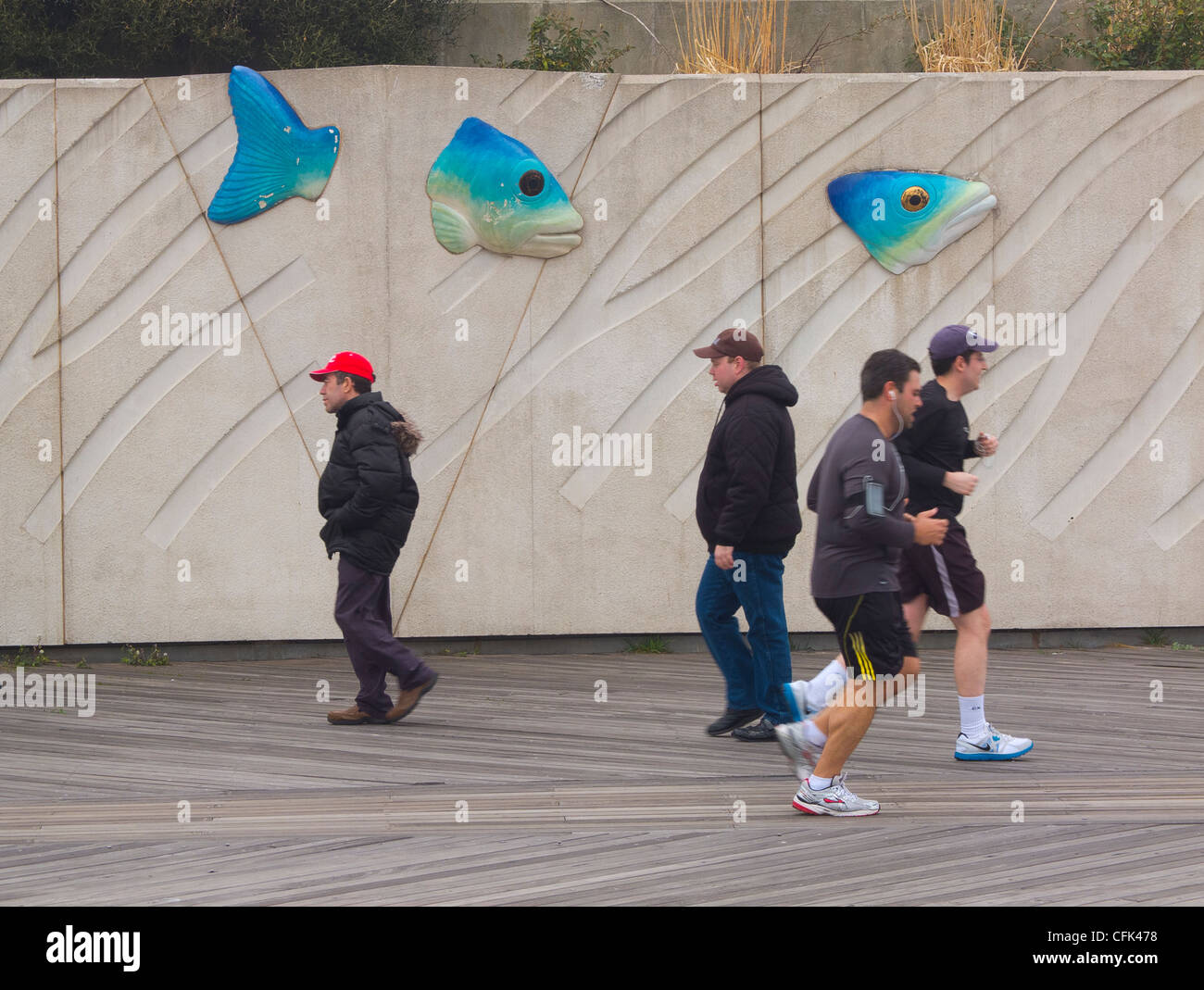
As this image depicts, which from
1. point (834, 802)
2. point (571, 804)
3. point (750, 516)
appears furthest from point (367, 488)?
point (834, 802)

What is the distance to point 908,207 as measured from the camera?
397 inches

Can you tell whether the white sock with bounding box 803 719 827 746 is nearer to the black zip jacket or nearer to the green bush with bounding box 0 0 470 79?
the black zip jacket

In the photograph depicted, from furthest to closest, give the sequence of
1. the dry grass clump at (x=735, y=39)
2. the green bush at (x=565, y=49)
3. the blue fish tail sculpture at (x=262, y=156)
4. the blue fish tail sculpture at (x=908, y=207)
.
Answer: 1. the green bush at (x=565, y=49)
2. the dry grass clump at (x=735, y=39)
3. the blue fish tail sculpture at (x=908, y=207)
4. the blue fish tail sculpture at (x=262, y=156)

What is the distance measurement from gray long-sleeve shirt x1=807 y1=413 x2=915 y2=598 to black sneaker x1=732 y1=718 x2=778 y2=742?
1.64 m

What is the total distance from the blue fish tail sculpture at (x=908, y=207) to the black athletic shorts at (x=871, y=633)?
509 cm

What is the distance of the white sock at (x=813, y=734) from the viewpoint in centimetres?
562

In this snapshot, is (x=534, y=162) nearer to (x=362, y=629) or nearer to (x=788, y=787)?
(x=362, y=629)

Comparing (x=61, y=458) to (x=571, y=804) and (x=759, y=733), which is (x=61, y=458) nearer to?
(x=759, y=733)

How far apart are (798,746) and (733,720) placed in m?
1.60

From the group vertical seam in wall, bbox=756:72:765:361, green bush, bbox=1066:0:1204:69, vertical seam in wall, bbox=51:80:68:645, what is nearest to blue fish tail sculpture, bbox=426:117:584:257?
vertical seam in wall, bbox=756:72:765:361

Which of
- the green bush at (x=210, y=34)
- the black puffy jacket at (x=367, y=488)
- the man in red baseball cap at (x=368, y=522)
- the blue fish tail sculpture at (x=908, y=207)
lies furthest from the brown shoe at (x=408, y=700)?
the green bush at (x=210, y=34)

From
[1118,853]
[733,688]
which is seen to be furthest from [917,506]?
[1118,853]

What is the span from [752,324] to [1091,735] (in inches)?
158

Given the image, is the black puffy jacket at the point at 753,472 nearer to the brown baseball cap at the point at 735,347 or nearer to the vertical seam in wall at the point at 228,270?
the brown baseball cap at the point at 735,347
